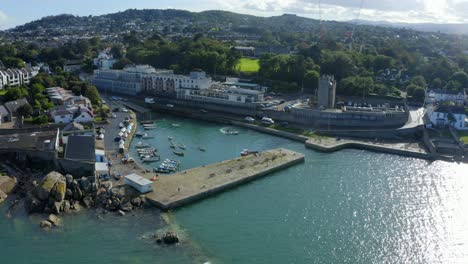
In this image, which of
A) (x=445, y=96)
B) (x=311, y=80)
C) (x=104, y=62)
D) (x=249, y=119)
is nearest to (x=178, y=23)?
(x=104, y=62)

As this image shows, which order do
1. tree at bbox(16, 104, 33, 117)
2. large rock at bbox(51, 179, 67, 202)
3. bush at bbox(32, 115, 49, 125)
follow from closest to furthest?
large rock at bbox(51, 179, 67, 202) < bush at bbox(32, 115, 49, 125) < tree at bbox(16, 104, 33, 117)

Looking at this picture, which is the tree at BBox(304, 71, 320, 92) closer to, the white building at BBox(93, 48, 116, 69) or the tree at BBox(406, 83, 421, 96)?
the tree at BBox(406, 83, 421, 96)

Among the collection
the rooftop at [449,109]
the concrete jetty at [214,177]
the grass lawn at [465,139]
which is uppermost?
the rooftop at [449,109]

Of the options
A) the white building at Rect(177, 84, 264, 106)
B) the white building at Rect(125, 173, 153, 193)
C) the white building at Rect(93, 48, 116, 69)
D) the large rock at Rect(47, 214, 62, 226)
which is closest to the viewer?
the large rock at Rect(47, 214, 62, 226)

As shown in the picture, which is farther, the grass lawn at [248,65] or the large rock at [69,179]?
the grass lawn at [248,65]

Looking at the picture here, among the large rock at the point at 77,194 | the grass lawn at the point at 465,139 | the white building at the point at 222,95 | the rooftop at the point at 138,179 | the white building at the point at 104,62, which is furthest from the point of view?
the white building at the point at 104,62

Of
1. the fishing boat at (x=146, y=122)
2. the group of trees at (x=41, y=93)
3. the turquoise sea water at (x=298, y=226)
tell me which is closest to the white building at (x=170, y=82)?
the group of trees at (x=41, y=93)

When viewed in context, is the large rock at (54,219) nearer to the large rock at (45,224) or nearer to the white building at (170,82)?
the large rock at (45,224)

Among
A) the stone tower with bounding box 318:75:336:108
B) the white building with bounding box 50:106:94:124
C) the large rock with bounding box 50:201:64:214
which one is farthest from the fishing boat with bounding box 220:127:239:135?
the large rock with bounding box 50:201:64:214
